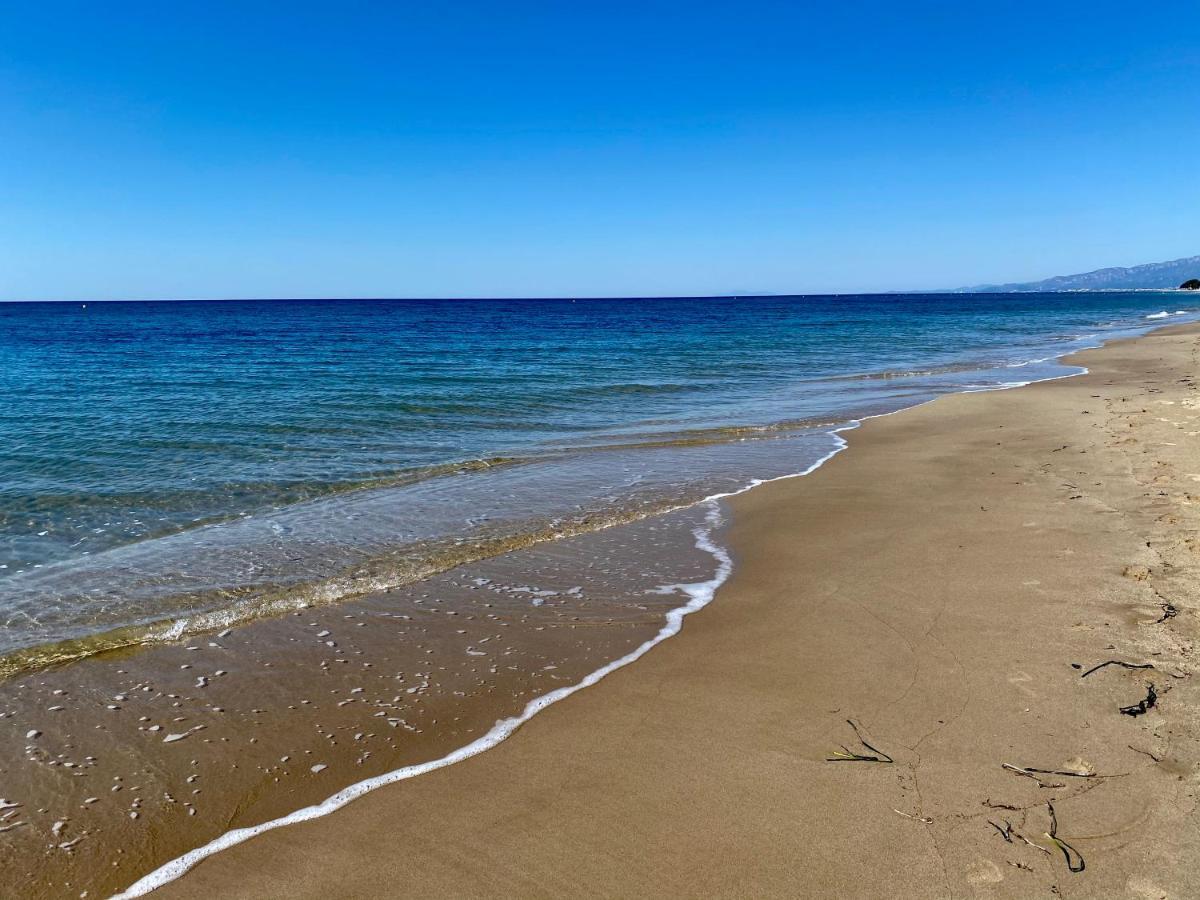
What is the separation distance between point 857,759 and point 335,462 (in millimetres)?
10338

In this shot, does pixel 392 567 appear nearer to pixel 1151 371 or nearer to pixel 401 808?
pixel 401 808

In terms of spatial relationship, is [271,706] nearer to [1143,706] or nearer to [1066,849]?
[1066,849]

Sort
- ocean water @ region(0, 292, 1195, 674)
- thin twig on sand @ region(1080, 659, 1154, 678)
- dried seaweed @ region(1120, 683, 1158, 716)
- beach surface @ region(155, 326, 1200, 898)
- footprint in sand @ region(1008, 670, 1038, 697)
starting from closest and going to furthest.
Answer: beach surface @ region(155, 326, 1200, 898), dried seaweed @ region(1120, 683, 1158, 716), footprint in sand @ region(1008, 670, 1038, 697), thin twig on sand @ region(1080, 659, 1154, 678), ocean water @ region(0, 292, 1195, 674)

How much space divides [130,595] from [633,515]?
17.6 ft

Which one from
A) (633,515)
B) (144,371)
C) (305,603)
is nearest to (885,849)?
(305,603)

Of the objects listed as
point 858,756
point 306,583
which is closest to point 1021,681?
point 858,756

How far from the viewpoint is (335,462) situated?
12.2 m

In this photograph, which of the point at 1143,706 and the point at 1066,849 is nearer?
the point at 1066,849

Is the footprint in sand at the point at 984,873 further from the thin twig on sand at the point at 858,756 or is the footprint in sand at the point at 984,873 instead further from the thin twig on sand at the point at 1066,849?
the thin twig on sand at the point at 858,756

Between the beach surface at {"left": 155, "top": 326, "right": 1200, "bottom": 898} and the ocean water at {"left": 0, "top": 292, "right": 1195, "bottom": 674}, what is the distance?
315 centimetres

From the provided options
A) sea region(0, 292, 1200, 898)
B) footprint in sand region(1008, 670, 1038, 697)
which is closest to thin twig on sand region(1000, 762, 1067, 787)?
footprint in sand region(1008, 670, 1038, 697)

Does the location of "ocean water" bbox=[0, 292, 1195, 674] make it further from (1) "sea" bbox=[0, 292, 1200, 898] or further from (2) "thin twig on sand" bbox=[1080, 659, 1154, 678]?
(2) "thin twig on sand" bbox=[1080, 659, 1154, 678]

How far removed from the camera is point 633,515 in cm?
910

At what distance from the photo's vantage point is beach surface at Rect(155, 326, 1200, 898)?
3.10 m
